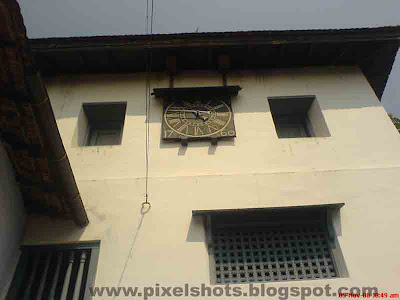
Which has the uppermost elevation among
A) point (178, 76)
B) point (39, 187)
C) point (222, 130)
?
point (178, 76)

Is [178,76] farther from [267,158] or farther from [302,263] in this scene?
[302,263]

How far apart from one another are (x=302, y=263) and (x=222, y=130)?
2617 mm

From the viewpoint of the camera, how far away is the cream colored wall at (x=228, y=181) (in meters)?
4.98

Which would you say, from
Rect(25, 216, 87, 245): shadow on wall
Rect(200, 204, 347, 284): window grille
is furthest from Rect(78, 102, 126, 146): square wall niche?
Rect(200, 204, 347, 284): window grille

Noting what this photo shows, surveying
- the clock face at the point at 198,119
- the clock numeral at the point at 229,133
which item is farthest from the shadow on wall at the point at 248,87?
the clock numeral at the point at 229,133

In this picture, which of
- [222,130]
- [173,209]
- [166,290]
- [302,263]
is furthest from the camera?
[222,130]

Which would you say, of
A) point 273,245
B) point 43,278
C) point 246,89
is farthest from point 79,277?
point 246,89

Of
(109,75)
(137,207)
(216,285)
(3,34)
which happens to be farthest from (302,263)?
(109,75)

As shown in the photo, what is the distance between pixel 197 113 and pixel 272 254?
2.96 meters

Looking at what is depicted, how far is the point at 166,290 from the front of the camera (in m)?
4.68

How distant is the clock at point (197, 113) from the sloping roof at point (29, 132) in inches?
86.8

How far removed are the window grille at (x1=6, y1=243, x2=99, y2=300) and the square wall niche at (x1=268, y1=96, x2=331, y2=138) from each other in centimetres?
420

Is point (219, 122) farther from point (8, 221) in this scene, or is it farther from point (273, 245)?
point (8, 221)

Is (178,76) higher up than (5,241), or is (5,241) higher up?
(178,76)
